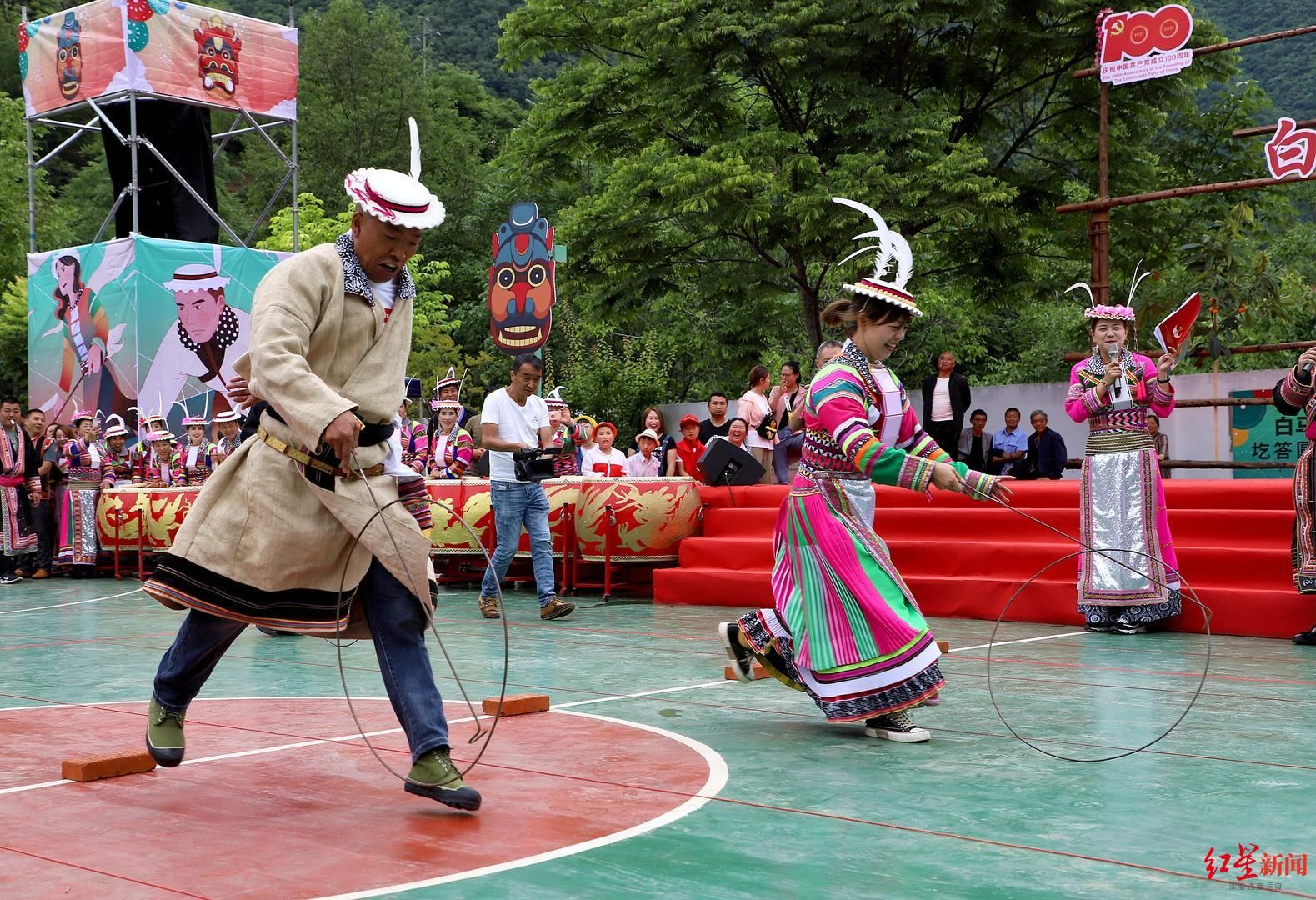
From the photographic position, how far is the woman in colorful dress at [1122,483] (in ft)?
31.2

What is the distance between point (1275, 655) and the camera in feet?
27.3

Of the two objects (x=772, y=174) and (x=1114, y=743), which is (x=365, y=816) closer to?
(x=1114, y=743)

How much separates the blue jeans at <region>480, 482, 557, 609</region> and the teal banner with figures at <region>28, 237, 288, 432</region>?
39.5 feet

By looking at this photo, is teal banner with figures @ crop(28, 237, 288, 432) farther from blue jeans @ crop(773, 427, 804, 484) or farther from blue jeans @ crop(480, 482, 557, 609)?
blue jeans @ crop(480, 482, 557, 609)

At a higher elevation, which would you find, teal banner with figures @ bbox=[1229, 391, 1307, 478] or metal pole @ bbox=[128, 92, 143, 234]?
metal pole @ bbox=[128, 92, 143, 234]

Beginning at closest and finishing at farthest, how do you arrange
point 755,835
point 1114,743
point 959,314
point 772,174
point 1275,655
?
point 755,835 < point 1114,743 < point 1275,655 < point 772,174 < point 959,314

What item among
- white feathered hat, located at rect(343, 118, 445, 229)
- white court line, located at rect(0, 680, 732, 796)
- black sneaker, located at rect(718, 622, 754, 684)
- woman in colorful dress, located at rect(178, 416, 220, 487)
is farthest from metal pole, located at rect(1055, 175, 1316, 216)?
woman in colorful dress, located at rect(178, 416, 220, 487)

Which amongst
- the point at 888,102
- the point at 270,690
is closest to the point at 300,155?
the point at 888,102

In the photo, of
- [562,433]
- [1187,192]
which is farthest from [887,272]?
[562,433]

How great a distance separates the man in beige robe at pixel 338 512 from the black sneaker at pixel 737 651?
1.89 meters

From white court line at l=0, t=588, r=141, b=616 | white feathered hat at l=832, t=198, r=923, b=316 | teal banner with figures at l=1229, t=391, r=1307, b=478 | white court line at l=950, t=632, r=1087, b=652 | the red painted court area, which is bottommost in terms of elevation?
white court line at l=0, t=588, r=141, b=616

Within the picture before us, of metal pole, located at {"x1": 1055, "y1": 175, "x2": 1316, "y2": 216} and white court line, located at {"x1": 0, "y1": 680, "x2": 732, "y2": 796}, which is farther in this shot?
metal pole, located at {"x1": 1055, "y1": 175, "x2": 1316, "y2": 216}

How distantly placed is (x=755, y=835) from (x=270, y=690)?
12.5ft

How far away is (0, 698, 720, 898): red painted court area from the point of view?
3.67m
